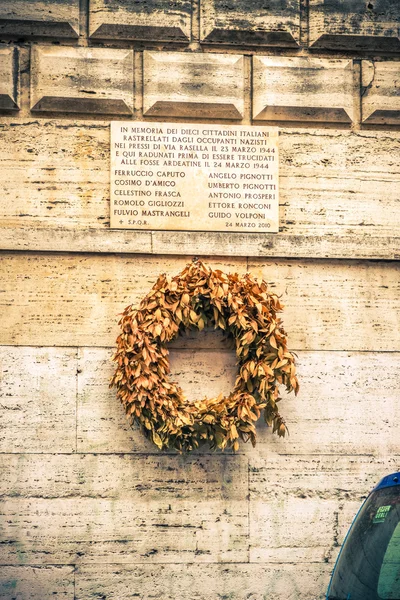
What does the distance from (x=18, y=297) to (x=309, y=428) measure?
2723 millimetres

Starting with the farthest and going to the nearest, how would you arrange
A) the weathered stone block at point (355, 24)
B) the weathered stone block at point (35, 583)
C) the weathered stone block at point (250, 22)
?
1. the weathered stone block at point (355, 24)
2. the weathered stone block at point (250, 22)
3. the weathered stone block at point (35, 583)

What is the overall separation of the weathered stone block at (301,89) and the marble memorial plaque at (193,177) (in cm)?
23

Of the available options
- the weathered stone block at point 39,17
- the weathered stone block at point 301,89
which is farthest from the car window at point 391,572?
the weathered stone block at point 39,17

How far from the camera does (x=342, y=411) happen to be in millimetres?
8242

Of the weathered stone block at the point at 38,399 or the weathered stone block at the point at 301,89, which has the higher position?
the weathered stone block at the point at 301,89

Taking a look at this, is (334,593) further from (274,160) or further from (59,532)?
(274,160)

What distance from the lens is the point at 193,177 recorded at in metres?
8.31

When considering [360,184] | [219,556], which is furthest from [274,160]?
[219,556]

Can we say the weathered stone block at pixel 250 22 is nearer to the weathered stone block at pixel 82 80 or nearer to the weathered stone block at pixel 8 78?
the weathered stone block at pixel 82 80

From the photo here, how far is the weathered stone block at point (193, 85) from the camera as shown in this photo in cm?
829

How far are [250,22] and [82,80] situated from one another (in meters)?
1.57

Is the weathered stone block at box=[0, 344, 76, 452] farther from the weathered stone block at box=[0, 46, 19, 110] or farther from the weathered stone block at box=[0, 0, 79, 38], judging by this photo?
the weathered stone block at box=[0, 0, 79, 38]

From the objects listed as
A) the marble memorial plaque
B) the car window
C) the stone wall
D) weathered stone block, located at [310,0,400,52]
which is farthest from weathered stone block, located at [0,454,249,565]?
weathered stone block, located at [310,0,400,52]

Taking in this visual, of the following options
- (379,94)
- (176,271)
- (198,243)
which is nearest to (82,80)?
(198,243)
